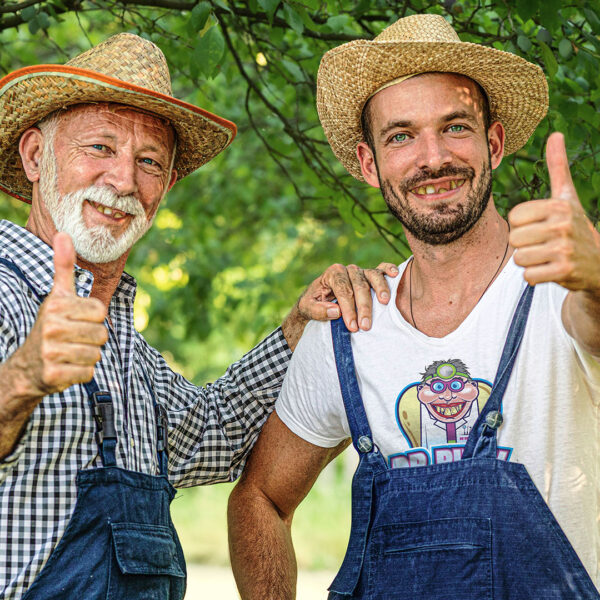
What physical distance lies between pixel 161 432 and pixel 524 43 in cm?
176

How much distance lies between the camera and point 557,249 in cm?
175

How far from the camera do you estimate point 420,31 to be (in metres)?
2.65

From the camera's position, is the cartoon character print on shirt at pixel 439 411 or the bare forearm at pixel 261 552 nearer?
the cartoon character print on shirt at pixel 439 411

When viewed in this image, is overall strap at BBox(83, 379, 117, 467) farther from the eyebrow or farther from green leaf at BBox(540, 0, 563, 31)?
green leaf at BBox(540, 0, 563, 31)

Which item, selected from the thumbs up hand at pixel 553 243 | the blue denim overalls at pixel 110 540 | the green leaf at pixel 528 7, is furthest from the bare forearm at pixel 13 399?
the green leaf at pixel 528 7

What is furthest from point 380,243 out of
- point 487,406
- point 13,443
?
point 13,443

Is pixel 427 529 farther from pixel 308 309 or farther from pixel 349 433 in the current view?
pixel 308 309

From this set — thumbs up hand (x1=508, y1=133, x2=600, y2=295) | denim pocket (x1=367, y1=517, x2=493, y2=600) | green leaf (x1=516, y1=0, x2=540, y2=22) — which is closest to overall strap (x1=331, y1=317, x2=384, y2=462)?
denim pocket (x1=367, y1=517, x2=493, y2=600)

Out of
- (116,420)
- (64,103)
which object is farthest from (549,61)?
(116,420)

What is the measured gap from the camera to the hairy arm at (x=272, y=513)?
9.07 feet

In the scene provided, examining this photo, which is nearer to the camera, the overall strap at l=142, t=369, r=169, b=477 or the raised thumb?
the raised thumb

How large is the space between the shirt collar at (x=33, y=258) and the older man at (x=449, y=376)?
690mm

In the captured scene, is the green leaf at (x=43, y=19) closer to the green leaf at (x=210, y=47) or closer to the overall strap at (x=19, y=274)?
the green leaf at (x=210, y=47)

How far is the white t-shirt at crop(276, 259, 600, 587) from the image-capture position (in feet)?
7.20
